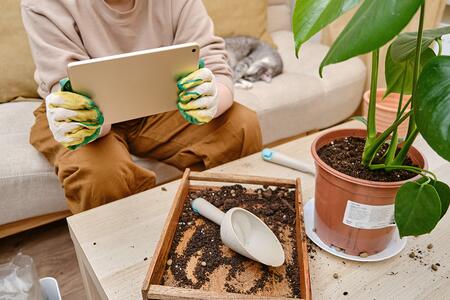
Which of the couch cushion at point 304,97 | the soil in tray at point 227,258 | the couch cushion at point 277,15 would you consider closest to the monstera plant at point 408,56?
the soil in tray at point 227,258

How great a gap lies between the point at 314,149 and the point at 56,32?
696 mm

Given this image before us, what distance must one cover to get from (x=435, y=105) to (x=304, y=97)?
1.26 meters

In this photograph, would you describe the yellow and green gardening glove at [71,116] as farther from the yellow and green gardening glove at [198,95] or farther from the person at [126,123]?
the yellow and green gardening glove at [198,95]

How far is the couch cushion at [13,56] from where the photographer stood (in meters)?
1.37

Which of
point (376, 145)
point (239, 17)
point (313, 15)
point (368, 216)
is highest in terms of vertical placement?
point (313, 15)

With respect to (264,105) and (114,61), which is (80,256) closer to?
(114,61)

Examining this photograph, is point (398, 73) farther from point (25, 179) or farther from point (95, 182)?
point (25, 179)

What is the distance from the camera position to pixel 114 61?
725 millimetres

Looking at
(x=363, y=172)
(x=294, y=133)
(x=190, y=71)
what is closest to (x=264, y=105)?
(x=294, y=133)

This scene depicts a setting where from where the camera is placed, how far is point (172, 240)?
677 mm

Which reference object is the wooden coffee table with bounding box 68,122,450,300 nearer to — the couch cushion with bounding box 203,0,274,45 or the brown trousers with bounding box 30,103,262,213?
the brown trousers with bounding box 30,103,262,213

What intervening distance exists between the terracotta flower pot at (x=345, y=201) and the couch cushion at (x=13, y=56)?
114cm

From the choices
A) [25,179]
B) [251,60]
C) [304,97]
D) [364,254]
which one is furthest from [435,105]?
[251,60]

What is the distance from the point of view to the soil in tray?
604 millimetres
